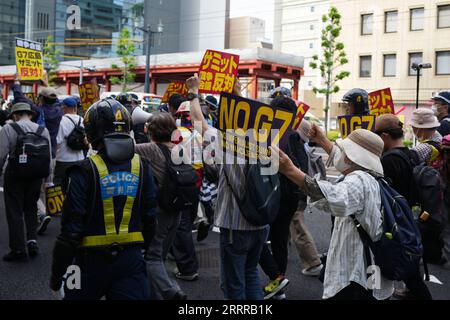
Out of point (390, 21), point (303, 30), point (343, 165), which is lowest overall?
point (343, 165)

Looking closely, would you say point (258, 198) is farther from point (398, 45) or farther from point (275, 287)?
point (398, 45)

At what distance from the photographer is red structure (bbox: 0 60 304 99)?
24.9 metres

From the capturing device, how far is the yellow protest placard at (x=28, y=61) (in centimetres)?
990

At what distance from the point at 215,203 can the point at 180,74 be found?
85.1 feet

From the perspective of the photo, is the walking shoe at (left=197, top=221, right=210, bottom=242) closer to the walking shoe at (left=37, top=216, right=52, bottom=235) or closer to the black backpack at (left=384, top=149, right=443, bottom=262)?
the walking shoe at (left=37, top=216, right=52, bottom=235)

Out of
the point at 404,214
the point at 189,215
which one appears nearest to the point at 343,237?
the point at 404,214

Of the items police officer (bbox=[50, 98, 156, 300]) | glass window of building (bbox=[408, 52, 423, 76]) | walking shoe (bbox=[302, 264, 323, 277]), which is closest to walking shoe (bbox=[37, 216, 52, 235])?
walking shoe (bbox=[302, 264, 323, 277])

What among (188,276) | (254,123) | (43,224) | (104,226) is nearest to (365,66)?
(43,224)

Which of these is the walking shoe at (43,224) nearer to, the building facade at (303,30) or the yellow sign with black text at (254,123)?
the yellow sign with black text at (254,123)

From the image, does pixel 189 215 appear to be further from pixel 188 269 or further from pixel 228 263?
pixel 228 263

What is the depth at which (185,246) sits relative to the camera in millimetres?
5242

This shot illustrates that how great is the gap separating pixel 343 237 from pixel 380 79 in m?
40.0

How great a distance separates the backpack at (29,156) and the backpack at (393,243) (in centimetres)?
372

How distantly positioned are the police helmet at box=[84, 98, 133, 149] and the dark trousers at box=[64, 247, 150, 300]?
643 millimetres
